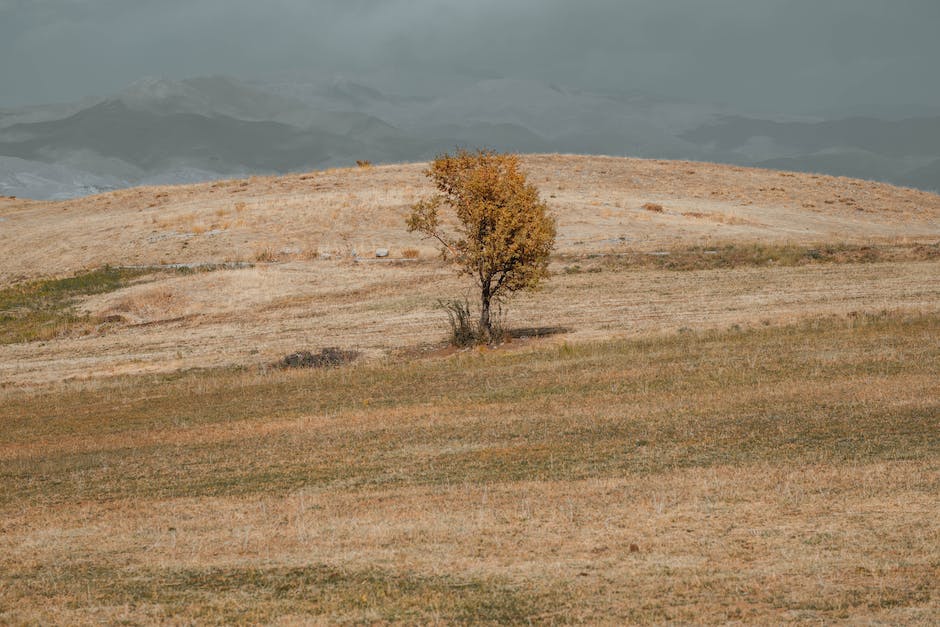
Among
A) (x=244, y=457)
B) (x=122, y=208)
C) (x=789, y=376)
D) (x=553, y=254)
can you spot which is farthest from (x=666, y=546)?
(x=122, y=208)

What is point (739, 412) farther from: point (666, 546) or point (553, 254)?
point (553, 254)

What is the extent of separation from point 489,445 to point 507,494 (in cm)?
462

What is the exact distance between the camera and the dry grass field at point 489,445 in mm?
13156

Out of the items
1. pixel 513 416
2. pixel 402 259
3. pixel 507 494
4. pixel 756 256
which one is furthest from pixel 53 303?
pixel 507 494

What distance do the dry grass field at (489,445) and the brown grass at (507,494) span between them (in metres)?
0.08

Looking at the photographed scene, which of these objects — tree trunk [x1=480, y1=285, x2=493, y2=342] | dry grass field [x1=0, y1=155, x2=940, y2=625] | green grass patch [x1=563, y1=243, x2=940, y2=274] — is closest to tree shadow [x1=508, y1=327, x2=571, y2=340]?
dry grass field [x1=0, y1=155, x2=940, y2=625]

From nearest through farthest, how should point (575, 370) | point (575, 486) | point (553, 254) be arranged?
point (575, 486) → point (575, 370) → point (553, 254)

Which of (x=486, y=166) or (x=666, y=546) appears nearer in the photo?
(x=666, y=546)

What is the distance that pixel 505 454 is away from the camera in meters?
21.7

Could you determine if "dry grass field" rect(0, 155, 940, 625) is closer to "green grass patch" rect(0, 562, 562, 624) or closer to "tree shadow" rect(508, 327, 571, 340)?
"green grass patch" rect(0, 562, 562, 624)

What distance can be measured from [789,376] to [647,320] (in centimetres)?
1234

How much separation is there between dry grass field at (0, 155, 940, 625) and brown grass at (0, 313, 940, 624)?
0.08m

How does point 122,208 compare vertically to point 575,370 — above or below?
above

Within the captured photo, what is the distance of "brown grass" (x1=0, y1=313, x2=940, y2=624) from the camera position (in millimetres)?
12797
